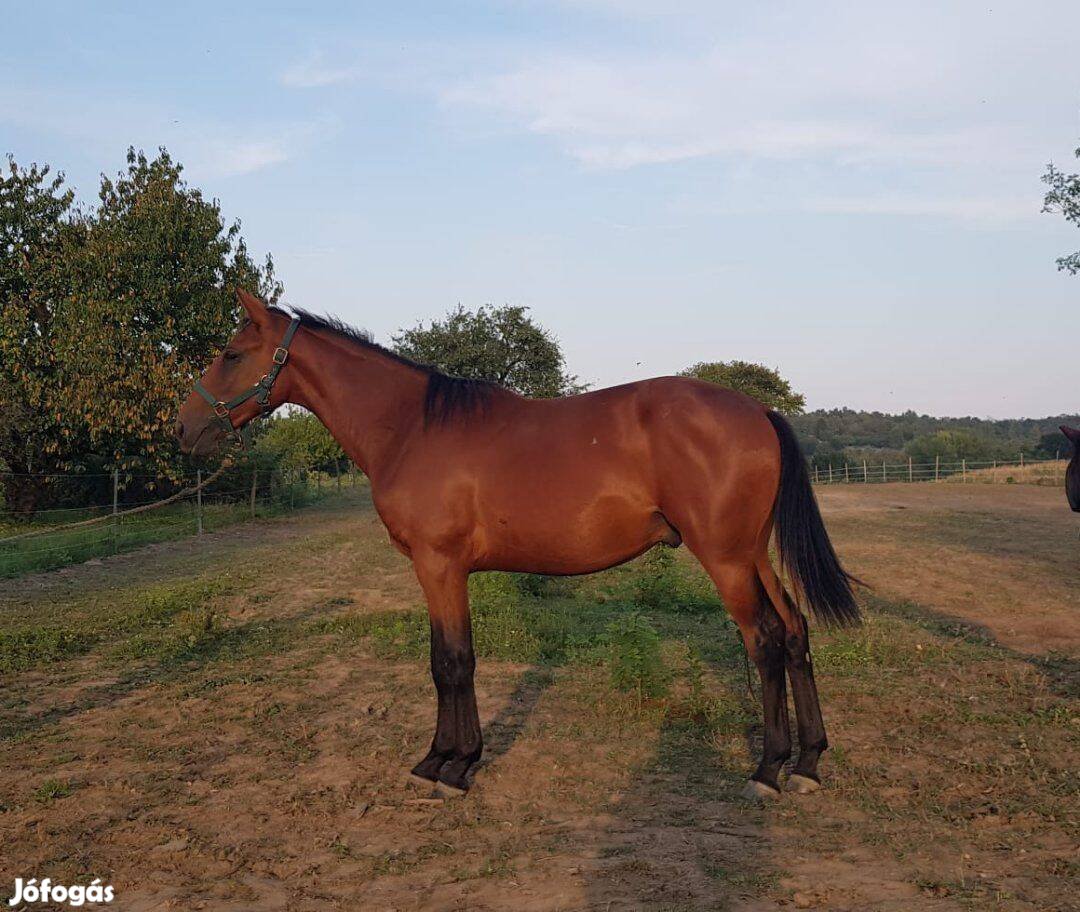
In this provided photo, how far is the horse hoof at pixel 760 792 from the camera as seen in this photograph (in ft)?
13.5

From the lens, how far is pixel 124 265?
16266 millimetres

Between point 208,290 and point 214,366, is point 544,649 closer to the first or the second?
point 214,366

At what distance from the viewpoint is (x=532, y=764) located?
4719mm

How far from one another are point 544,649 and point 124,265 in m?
13.4

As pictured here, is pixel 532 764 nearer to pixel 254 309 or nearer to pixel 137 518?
pixel 254 309

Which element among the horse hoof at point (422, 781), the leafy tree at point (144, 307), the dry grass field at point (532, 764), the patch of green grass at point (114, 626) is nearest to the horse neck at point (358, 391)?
the horse hoof at point (422, 781)

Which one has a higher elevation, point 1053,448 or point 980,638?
point 1053,448

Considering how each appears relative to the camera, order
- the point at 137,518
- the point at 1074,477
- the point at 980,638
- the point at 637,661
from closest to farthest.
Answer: the point at 637,661, the point at 980,638, the point at 1074,477, the point at 137,518

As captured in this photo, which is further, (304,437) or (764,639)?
(304,437)

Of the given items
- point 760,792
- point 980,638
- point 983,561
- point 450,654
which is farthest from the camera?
point 983,561

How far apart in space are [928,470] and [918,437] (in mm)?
20710

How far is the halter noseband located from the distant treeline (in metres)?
10.0

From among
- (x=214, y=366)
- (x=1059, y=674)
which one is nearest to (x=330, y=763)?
(x=214, y=366)

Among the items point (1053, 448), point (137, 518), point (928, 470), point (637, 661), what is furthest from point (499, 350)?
point (1053, 448)
